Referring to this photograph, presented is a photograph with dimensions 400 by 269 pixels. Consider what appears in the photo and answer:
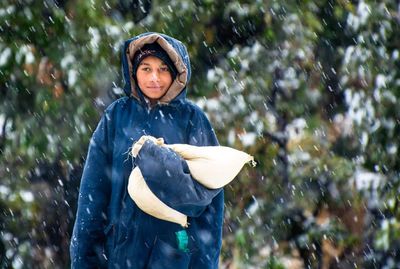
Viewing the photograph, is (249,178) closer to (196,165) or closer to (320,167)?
(320,167)

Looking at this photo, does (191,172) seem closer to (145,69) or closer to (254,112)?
(145,69)

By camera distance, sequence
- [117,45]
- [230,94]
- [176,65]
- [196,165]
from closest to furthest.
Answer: [196,165] < [176,65] < [117,45] < [230,94]

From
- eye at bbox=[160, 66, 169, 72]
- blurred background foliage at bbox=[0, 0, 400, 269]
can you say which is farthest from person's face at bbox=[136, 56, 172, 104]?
blurred background foliage at bbox=[0, 0, 400, 269]

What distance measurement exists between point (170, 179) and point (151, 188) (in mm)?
73

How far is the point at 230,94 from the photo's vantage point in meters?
7.75

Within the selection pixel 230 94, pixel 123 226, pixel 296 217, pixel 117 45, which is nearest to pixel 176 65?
pixel 123 226

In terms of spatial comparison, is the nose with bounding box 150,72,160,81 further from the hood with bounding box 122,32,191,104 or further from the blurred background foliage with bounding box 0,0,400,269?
the blurred background foliage with bounding box 0,0,400,269

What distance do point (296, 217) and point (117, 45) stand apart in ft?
8.48

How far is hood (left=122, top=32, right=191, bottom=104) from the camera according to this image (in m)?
3.02

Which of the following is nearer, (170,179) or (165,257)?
(170,179)

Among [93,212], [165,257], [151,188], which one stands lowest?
[165,257]

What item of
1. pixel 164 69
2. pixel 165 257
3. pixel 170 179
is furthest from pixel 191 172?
pixel 164 69

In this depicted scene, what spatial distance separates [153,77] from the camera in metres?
3.02

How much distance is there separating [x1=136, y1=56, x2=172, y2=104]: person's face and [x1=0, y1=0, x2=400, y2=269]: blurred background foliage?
3.76 m
